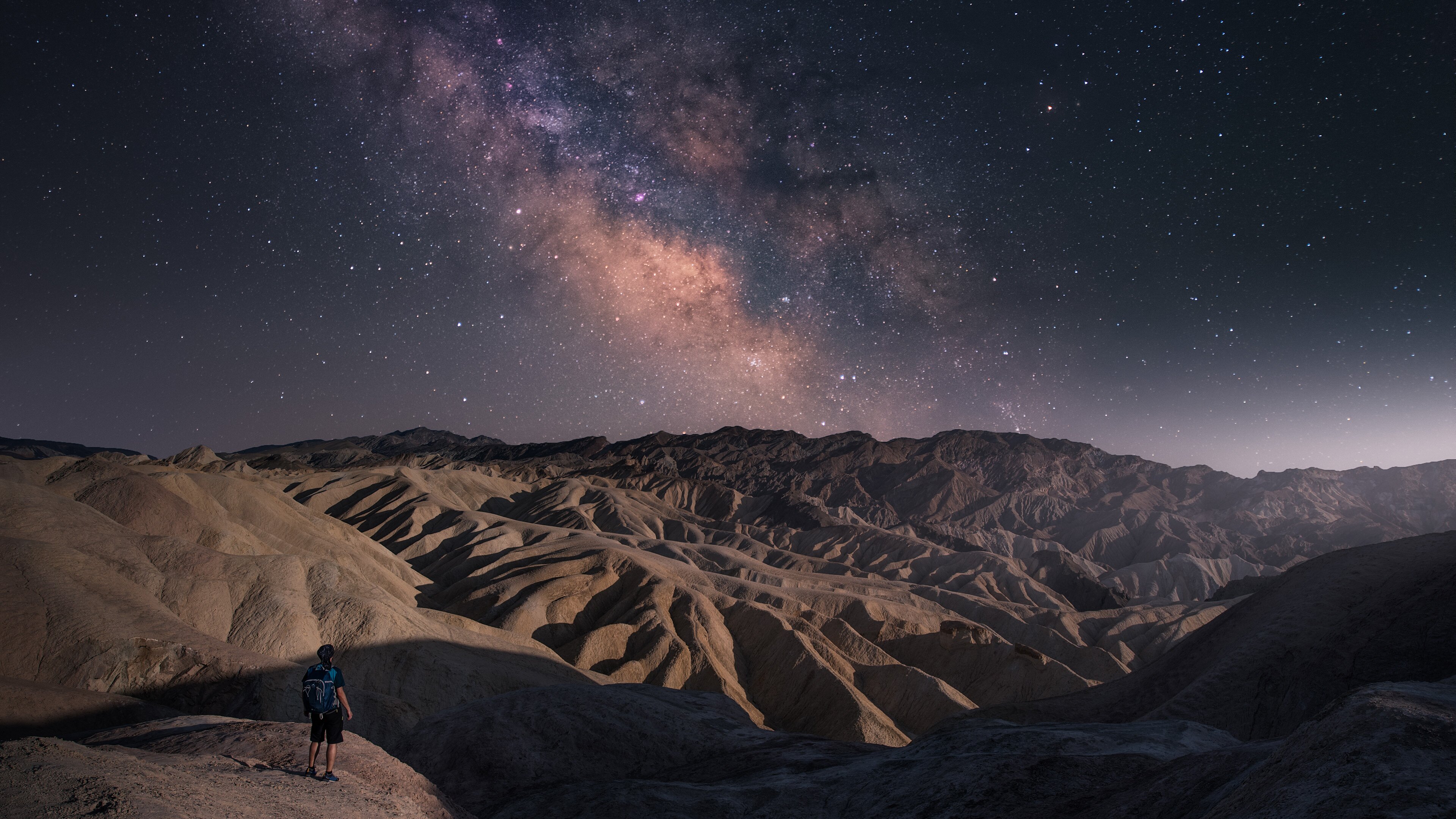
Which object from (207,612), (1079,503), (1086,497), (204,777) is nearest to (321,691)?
(204,777)

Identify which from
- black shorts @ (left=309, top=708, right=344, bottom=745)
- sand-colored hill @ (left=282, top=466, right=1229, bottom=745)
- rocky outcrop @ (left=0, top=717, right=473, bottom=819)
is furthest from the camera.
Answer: sand-colored hill @ (left=282, top=466, right=1229, bottom=745)

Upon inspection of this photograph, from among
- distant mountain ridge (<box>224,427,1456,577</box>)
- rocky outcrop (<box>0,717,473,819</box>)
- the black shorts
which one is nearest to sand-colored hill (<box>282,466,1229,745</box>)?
rocky outcrop (<box>0,717,473,819</box>)

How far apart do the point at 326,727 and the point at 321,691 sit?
2.19 feet

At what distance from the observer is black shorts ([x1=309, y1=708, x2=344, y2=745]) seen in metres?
8.98

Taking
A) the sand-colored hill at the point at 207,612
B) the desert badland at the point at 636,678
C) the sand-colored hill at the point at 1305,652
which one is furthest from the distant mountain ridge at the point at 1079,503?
the sand-colored hill at the point at 1305,652

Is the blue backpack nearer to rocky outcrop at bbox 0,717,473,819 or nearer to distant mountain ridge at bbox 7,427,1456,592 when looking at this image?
rocky outcrop at bbox 0,717,473,819

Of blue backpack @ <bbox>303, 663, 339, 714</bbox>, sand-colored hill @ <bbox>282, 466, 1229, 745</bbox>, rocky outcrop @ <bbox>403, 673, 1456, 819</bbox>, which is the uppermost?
blue backpack @ <bbox>303, 663, 339, 714</bbox>

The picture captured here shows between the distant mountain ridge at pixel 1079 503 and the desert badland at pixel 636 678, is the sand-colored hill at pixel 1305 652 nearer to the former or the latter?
the desert badland at pixel 636 678

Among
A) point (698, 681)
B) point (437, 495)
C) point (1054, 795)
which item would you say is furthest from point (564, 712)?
point (437, 495)

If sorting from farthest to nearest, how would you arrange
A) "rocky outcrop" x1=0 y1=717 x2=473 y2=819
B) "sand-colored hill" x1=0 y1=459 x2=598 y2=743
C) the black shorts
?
"sand-colored hill" x1=0 y1=459 x2=598 y2=743 < the black shorts < "rocky outcrop" x1=0 y1=717 x2=473 y2=819

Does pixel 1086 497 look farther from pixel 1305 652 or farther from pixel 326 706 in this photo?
pixel 326 706

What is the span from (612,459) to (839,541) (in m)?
98.8

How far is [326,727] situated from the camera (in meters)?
9.05

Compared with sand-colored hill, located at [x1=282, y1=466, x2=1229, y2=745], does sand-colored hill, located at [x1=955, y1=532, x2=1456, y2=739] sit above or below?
above
